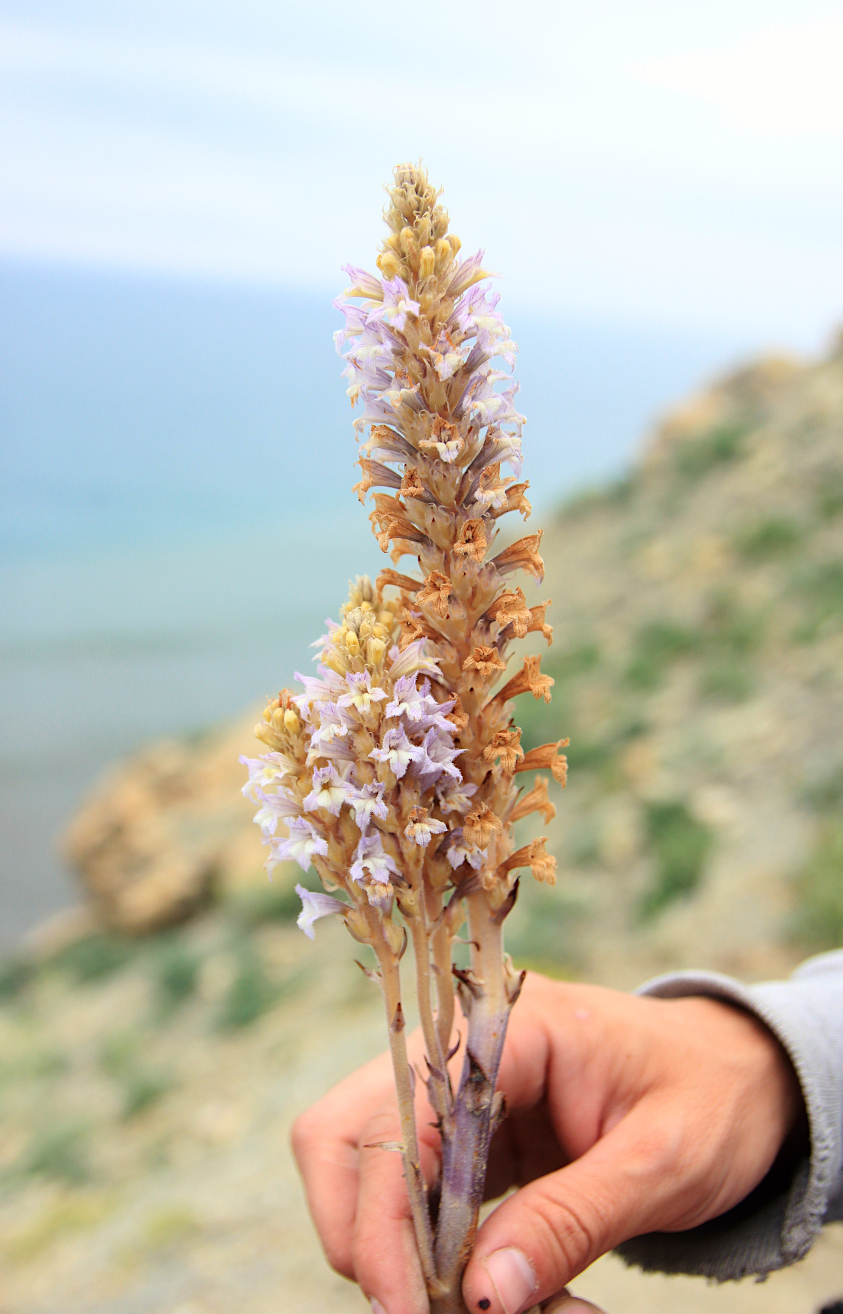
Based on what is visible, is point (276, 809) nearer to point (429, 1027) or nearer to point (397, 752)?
point (397, 752)

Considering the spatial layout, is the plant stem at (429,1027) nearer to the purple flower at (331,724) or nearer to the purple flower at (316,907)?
the purple flower at (316,907)

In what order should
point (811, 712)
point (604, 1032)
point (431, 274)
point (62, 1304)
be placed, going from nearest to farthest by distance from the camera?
point (431, 274), point (604, 1032), point (62, 1304), point (811, 712)

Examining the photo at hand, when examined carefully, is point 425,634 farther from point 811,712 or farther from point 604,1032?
point 811,712

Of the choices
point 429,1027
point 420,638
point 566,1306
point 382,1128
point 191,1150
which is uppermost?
point 420,638

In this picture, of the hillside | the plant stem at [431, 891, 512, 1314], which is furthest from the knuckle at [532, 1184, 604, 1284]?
the hillside

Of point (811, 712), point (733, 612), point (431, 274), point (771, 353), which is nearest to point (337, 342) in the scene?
point (431, 274)

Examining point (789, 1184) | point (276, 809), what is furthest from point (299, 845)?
point (789, 1184)

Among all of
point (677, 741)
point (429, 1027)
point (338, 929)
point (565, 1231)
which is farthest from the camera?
point (677, 741)
